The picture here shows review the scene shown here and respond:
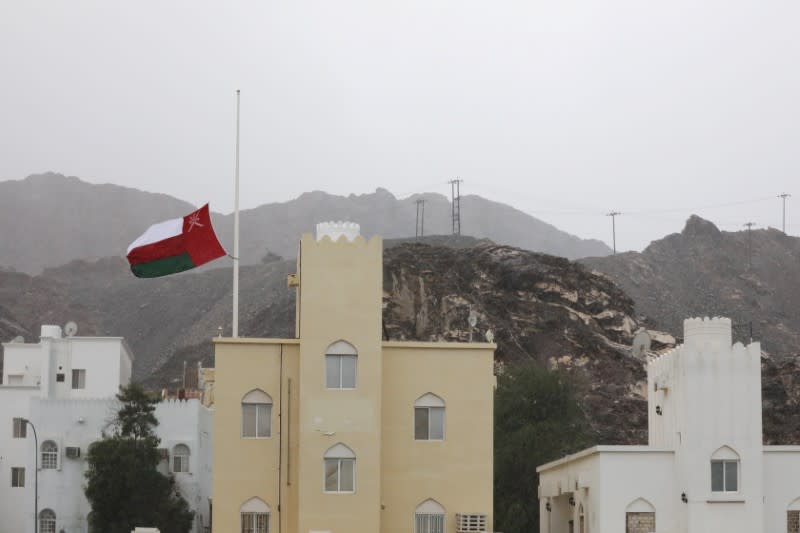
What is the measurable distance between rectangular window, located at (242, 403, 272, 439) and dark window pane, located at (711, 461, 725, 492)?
12.7m

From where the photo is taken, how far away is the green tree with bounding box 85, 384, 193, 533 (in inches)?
2313

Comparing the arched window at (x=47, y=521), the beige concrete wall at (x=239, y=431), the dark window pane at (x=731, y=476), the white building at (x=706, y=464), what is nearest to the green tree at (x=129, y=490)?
the arched window at (x=47, y=521)

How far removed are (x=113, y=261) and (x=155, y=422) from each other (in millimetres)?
136127

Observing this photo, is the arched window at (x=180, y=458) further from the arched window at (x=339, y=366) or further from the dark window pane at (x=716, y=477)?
the dark window pane at (x=716, y=477)

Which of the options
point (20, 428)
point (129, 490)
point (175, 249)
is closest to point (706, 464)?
point (175, 249)

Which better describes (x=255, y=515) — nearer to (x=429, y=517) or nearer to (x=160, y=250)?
(x=429, y=517)

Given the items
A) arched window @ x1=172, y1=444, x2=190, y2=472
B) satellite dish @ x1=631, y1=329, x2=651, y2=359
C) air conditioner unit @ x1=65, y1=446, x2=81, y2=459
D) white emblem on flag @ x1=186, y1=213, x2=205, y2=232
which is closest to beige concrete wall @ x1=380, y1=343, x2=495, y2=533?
white emblem on flag @ x1=186, y1=213, x2=205, y2=232

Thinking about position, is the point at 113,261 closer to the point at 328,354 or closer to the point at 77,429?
the point at 77,429

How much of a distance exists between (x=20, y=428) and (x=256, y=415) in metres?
32.0

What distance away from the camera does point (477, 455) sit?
40156 millimetres

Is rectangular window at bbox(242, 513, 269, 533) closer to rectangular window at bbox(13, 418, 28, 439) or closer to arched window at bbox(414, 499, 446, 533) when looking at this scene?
arched window at bbox(414, 499, 446, 533)

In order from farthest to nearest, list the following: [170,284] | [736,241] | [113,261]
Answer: [113,261], [170,284], [736,241]

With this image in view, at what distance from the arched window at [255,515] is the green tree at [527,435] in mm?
17879

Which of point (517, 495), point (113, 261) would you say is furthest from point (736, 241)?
point (517, 495)
